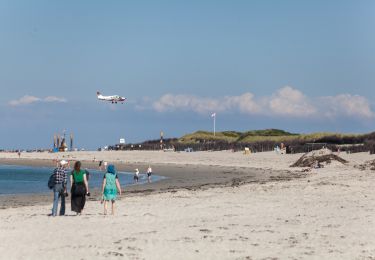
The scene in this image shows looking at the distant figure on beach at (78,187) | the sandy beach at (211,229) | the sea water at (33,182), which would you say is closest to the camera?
the sandy beach at (211,229)

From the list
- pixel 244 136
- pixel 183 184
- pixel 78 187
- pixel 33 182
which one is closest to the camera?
pixel 78 187

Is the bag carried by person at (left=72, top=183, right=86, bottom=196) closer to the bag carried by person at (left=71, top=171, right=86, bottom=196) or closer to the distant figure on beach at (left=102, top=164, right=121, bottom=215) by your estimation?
the bag carried by person at (left=71, top=171, right=86, bottom=196)

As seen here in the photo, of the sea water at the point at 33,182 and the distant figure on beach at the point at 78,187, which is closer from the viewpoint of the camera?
the distant figure on beach at the point at 78,187

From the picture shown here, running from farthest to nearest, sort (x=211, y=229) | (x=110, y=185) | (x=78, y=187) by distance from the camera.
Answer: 1. (x=110, y=185)
2. (x=78, y=187)
3. (x=211, y=229)

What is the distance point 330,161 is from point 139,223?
36556 millimetres

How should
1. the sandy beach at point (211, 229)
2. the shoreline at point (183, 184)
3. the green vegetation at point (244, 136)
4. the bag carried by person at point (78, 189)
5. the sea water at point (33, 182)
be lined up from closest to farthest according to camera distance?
the sandy beach at point (211, 229) → the bag carried by person at point (78, 189) → the shoreline at point (183, 184) → the sea water at point (33, 182) → the green vegetation at point (244, 136)

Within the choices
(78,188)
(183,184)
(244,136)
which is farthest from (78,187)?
(244,136)

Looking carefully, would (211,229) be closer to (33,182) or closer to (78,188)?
(78,188)

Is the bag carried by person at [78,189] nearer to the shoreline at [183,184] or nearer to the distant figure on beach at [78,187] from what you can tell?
the distant figure on beach at [78,187]

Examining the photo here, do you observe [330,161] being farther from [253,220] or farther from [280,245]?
[280,245]

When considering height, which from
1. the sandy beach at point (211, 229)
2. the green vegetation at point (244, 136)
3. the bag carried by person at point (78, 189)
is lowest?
the sandy beach at point (211, 229)

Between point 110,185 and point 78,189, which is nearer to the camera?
point 78,189

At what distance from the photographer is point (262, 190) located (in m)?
27.8

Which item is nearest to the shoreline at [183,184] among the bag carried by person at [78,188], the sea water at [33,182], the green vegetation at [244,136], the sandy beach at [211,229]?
the sea water at [33,182]
